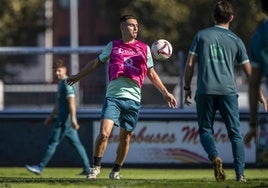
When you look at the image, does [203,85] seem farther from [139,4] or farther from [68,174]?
[139,4]

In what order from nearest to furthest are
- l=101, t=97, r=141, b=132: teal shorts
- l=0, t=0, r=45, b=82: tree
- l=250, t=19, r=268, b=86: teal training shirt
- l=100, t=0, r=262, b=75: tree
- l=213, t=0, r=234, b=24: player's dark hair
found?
l=250, t=19, r=268, b=86: teal training shirt, l=213, t=0, r=234, b=24: player's dark hair, l=101, t=97, r=141, b=132: teal shorts, l=100, t=0, r=262, b=75: tree, l=0, t=0, r=45, b=82: tree

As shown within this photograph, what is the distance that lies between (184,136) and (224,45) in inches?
322

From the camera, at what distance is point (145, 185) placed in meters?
11.0

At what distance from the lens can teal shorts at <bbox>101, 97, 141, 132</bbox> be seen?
1241 cm

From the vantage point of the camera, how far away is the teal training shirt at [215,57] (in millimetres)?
11922

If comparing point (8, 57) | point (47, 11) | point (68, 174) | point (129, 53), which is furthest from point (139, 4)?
point (129, 53)

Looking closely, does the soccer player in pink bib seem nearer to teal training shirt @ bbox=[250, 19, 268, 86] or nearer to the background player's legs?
teal training shirt @ bbox=[250, 19, 268, 86]

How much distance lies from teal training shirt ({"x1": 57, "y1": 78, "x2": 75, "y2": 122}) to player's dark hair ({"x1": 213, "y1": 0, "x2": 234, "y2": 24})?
5.13 m

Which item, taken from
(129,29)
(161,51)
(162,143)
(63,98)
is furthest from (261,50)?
(162,143)

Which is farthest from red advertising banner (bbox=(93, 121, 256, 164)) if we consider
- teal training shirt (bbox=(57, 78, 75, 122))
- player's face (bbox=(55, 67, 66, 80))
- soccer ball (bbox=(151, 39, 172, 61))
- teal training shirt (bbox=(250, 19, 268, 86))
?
teal training shirt (bbox=(250, 19, 268, 86))

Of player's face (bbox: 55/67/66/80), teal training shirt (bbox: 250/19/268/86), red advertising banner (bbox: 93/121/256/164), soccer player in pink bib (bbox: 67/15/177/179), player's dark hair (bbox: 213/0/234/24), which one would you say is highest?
player's dark hair (bbox: 213/0/234/24)

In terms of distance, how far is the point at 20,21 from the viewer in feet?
144

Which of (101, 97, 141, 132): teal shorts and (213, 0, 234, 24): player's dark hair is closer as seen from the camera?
(213, 0, 234, 24): player's dark hair

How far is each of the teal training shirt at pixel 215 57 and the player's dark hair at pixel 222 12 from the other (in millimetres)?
133
